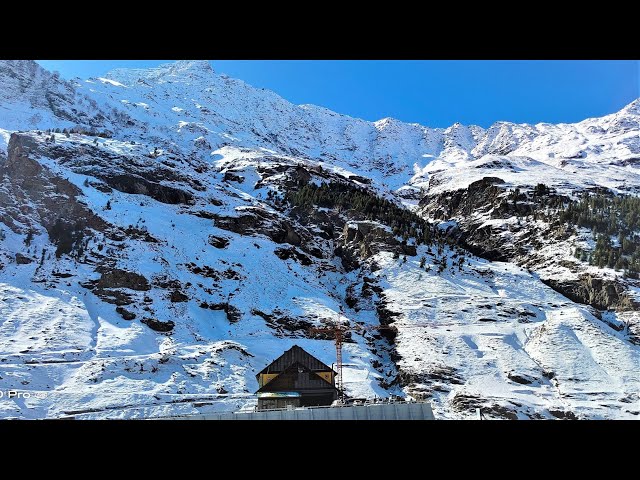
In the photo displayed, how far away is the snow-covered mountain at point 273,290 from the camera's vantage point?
163 feet

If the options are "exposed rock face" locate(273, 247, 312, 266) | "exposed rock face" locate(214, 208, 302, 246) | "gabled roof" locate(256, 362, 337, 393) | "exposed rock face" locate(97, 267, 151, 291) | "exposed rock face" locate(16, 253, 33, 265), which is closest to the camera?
"gabled roof" locate(256, 362, 337, 393)

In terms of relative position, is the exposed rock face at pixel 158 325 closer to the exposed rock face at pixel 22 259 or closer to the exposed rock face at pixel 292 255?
the exposed rock face at pixel 22 259

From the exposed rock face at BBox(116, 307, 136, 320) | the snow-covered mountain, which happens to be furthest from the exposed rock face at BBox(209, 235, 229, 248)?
the exposed rock face at BBox(116, 307, 136, 320)

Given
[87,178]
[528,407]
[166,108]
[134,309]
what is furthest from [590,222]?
[166,108]

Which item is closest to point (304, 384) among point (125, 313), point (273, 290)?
point (125, 313)

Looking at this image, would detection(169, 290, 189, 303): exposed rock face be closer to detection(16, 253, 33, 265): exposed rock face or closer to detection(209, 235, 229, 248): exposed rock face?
detection(16, 253, 33, 265): exposed rock face

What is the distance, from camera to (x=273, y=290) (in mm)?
74625

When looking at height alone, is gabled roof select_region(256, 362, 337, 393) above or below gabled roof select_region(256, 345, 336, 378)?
below

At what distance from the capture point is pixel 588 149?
194625mm

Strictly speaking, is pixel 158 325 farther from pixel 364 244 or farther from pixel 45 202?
pixel 364 244

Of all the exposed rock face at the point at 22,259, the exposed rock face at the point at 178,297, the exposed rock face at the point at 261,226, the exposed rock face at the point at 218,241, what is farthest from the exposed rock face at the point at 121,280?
the exposed rock face at the point at 261,226

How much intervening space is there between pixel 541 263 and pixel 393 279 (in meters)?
25.1

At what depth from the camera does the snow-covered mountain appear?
49781mm

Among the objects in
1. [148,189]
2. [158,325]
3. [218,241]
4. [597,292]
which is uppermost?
[148,189]
